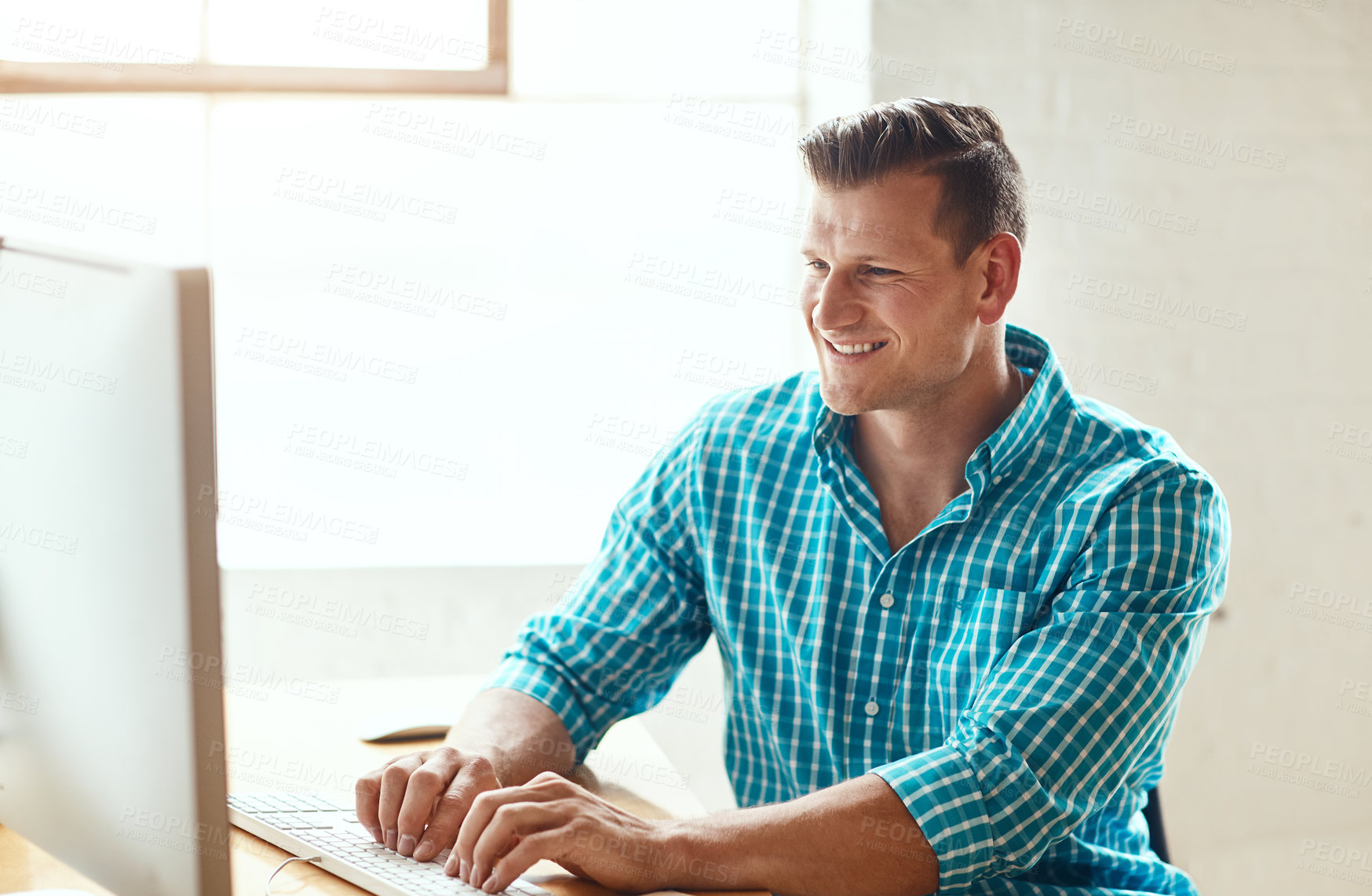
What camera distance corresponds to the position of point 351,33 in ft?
7.22

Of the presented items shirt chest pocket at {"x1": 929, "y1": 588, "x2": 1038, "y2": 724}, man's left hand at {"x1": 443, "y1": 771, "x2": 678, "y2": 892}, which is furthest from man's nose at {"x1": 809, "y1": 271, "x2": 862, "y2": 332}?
man's left hand at {"x1": 443, "y1": 771, "x2": 678, "y2": 892}

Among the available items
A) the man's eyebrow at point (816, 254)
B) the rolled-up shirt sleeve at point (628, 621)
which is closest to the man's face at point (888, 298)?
the man's eyebrow at point (816, 254)

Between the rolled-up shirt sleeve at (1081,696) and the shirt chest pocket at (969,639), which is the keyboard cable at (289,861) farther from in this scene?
the shirt chest pocket at (969,639)

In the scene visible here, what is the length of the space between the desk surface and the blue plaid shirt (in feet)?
0.30

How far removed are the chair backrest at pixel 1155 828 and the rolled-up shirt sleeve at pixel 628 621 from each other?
0.54m

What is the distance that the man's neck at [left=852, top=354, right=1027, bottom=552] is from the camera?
4.44 feet

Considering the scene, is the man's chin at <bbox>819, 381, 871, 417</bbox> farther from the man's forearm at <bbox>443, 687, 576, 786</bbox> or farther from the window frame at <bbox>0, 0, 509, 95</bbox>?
the window frame at <bbox>0, 0, 509, 95</bbox>

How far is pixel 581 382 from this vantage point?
2354 mm

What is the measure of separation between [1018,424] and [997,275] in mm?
199

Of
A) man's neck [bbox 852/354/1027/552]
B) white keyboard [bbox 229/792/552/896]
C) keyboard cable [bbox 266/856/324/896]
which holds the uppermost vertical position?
man's neck [bbox 852/354/1027/552]

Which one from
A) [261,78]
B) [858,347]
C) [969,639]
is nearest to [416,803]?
[969,639]

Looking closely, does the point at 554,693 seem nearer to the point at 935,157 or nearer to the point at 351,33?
the point at 935,157

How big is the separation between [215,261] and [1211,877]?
223 centimetres

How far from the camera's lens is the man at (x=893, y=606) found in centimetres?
103
